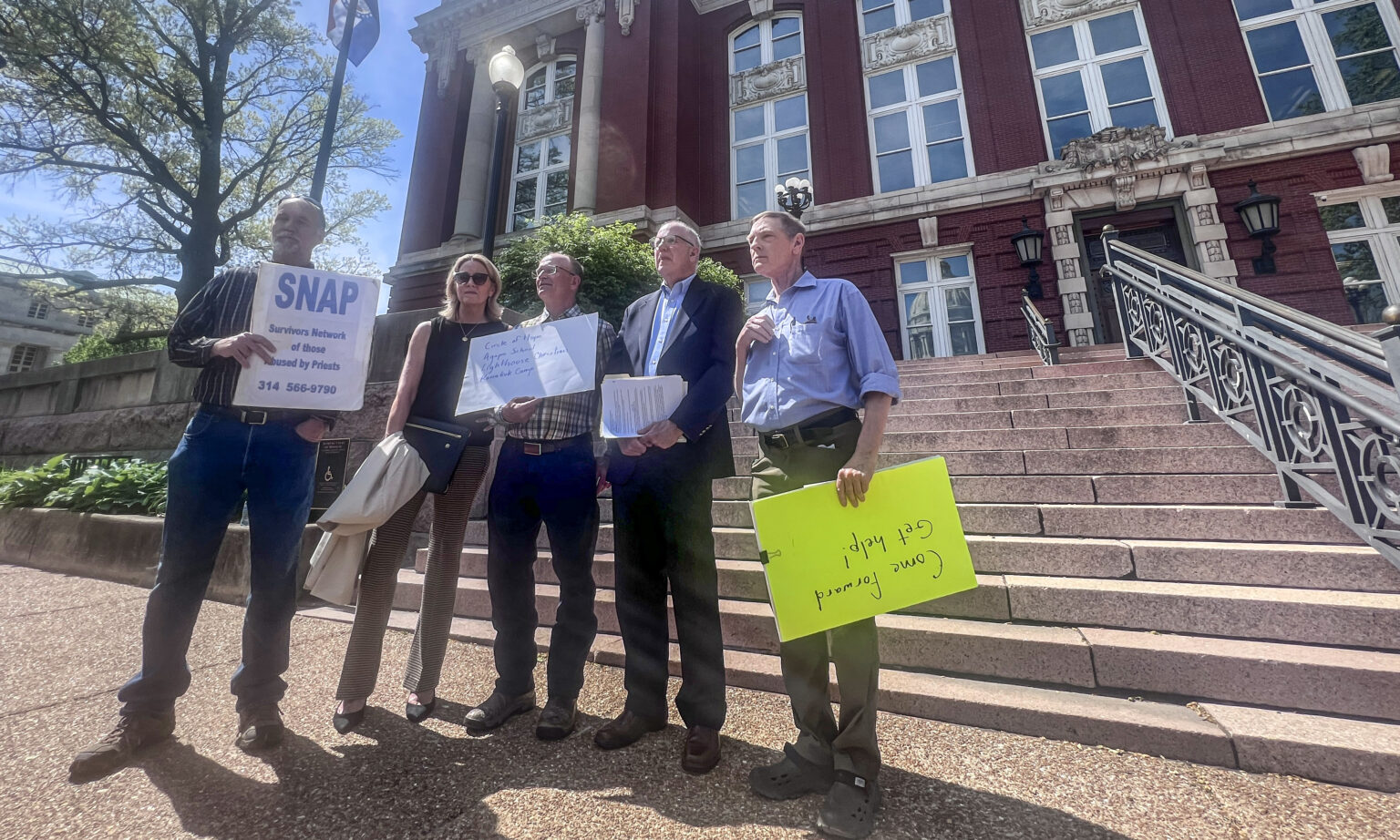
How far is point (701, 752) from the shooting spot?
223cm

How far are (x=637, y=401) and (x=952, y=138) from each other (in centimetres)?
1576

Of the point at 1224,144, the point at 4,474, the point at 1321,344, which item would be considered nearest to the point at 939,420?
the point at 1321,344

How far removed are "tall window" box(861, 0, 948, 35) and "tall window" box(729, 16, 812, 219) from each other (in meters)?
2.06

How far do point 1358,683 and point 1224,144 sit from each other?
14.7 metres

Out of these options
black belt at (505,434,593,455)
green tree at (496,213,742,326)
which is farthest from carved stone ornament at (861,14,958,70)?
black belt at (505,434,593,455)

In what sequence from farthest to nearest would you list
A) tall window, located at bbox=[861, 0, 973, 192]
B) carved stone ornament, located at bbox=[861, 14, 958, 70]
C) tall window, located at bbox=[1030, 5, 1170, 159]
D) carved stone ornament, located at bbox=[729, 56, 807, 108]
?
carved stone ornament, located at bbox=[729, 56, 807, 108] → carved stone ornament, located at bbox=[861, 14, 958, 70] → tall window, located at bbox=[861, 0, 973, 192] → tall window, located at bbox=[1030, 5, 1170, 159]

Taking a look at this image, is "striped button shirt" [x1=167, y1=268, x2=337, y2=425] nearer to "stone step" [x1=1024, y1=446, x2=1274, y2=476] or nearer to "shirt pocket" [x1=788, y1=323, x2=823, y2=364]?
"shirt pocket" [x1=788, y1=323, x2=823, y2=364]

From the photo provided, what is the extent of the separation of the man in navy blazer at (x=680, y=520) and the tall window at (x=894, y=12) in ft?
58.2

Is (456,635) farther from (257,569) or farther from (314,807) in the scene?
(314,807)

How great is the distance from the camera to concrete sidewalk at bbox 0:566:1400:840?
6.08 ft

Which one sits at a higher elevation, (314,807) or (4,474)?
(4,474)

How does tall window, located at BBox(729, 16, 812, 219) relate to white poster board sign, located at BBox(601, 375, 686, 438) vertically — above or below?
above

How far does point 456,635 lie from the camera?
12.4 feet

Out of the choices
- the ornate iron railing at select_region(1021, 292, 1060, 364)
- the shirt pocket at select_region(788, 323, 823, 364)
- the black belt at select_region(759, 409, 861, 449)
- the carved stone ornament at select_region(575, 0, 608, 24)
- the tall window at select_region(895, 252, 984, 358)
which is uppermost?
the carved stone ornament at select_region(575, 0, 608, 24)
